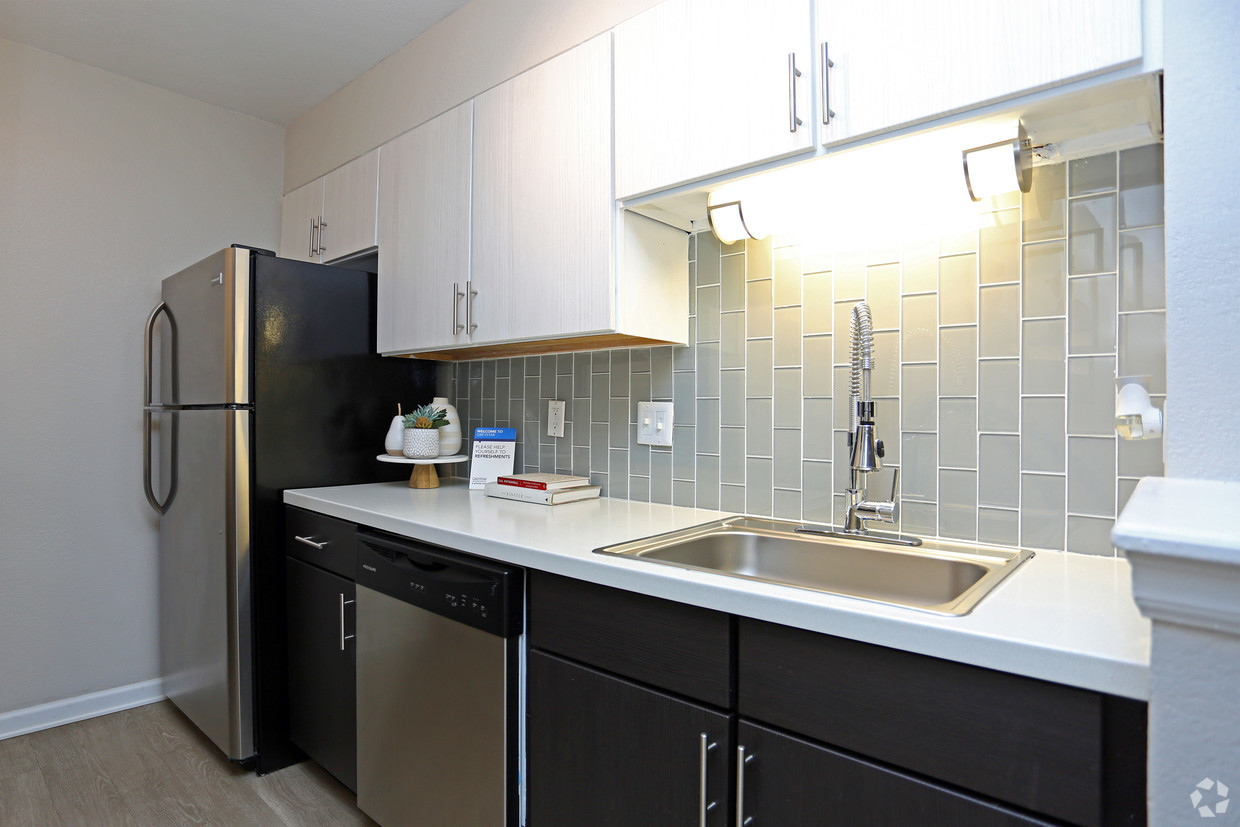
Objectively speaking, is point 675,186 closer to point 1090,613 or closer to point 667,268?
point 667,268

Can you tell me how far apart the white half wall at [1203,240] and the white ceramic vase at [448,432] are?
200cm

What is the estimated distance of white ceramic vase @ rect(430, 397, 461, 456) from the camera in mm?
2355

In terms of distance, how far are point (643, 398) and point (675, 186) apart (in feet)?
2.09

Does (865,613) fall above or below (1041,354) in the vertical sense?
below

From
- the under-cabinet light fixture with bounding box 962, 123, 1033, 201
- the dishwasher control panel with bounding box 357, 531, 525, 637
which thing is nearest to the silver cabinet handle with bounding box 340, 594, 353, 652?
the dishwasher control panel with bounding box 357, 531, 525, 637

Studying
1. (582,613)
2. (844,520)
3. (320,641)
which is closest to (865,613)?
(582,613)

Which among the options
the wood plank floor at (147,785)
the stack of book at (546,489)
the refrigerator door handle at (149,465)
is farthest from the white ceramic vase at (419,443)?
the wood plank floor at (147,785)

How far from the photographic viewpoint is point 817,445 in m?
1.54

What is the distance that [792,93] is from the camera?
1.24 metres

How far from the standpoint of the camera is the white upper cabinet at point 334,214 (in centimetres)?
240

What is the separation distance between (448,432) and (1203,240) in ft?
6.75

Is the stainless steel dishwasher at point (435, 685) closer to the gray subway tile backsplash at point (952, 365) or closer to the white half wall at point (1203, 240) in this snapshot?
the gray subway tile backsplash at point (952, 365)

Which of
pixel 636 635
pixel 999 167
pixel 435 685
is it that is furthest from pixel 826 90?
pixel 435 685

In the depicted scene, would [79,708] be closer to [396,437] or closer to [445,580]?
[396,437]
